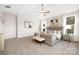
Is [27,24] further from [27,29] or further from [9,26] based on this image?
[9,26]

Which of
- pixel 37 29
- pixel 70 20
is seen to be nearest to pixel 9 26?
pixel 37 29

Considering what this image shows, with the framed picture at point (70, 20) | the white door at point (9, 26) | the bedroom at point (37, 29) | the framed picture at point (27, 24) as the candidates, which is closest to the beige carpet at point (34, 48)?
the bedroom at point (37, 29)

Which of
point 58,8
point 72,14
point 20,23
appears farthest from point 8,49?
point 72,14

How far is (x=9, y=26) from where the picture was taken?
1.73m

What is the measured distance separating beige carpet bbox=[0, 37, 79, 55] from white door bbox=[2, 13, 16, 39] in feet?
0.33

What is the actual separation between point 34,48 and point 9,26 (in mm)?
600

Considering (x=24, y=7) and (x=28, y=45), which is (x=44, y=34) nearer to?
(x=28, y=45)

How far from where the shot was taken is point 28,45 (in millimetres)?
1734

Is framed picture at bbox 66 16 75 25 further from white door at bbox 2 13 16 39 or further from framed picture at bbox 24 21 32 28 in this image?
white door at bbox 2 13 16 39

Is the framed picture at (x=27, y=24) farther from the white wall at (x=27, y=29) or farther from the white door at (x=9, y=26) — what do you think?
the white door at (x=9, y=26)

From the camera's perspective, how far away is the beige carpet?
67.3 inches

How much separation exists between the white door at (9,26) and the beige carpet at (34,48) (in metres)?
0.10

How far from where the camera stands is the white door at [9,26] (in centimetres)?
171
